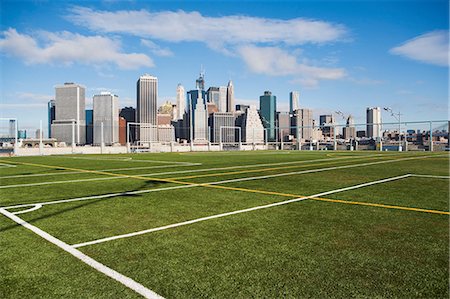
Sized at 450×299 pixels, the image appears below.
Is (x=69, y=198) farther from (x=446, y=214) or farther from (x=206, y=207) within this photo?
(x=446, y=214)

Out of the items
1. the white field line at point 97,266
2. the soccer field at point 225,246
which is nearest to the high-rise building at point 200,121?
the soccer field at point 225,246

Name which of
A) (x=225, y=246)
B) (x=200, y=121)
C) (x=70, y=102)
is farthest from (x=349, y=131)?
(x=70, y=102)

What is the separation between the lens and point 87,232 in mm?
4227

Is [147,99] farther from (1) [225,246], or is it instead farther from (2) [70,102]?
(1) [225,246]

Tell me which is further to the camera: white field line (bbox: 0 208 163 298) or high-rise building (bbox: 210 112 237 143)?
→ high-rise building (bbox: 210 112 237 143)

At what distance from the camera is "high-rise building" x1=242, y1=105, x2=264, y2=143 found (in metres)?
91.1

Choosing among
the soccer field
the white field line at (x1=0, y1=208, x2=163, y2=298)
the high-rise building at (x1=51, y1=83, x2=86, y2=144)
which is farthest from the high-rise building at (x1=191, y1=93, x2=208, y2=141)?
the white field line at (x1=0, y1=208, x2=163, y2=298)

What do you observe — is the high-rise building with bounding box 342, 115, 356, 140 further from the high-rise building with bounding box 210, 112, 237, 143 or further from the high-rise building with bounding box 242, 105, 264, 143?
the high-rise building with bounding box 210, 112, 237, 143

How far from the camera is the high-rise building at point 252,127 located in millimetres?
91100

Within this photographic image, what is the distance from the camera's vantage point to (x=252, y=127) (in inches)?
3792

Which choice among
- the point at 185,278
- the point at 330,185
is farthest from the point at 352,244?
the point at 330,185

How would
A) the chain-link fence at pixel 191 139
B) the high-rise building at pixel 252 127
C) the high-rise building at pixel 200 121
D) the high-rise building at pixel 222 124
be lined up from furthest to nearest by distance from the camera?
the high-rise building at pixel 222 124
the high-rise building at pixel 200 121
the high-rise building at pixel 252 127
the chain-link fence at pixel 191 139

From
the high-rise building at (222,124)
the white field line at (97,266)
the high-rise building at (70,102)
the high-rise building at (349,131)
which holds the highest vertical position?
the high-rise building at (70,102)

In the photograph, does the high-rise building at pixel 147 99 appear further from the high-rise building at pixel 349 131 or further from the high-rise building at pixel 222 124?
the high-rise building at pixel 349 131
